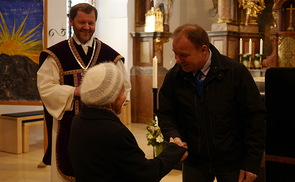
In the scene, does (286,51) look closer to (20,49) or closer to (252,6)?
(252,6)

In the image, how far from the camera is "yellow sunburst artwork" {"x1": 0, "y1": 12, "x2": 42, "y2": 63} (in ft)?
18.4

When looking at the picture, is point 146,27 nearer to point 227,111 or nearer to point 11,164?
point 11,164

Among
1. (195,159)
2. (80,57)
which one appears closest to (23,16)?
(80,57)

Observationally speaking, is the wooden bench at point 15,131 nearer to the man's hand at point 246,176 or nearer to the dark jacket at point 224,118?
the dark jacket at point 224,118

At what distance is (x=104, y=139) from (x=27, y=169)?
403 centimetres

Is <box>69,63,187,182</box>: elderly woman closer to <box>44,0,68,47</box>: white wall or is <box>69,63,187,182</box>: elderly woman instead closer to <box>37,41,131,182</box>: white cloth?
<box>37,41,131,182</box>: white cloth

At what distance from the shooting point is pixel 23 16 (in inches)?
223

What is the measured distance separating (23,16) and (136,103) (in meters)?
4.54

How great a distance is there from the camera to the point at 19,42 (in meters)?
5.64

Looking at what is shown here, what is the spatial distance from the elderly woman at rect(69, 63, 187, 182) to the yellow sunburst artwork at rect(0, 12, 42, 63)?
387cm

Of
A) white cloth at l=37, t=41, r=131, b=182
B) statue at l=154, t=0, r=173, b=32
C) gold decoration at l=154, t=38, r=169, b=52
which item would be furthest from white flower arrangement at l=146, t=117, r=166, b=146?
statue at l=154, t=0, r=173, b=32

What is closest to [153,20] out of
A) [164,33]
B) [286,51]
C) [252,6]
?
[164,33]

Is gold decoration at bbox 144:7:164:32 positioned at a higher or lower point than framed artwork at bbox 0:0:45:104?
higher

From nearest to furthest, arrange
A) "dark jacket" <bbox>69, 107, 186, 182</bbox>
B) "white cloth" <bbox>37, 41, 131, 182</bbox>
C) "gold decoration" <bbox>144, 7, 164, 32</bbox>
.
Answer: "dark jacket" <bbox>69, 107, 186, 182</bbox>, "white cloth" <bbox>37, 41, 131, 182</bbox>, "gold decoration" <bbox>144, 7, 164, 32</bbox>
